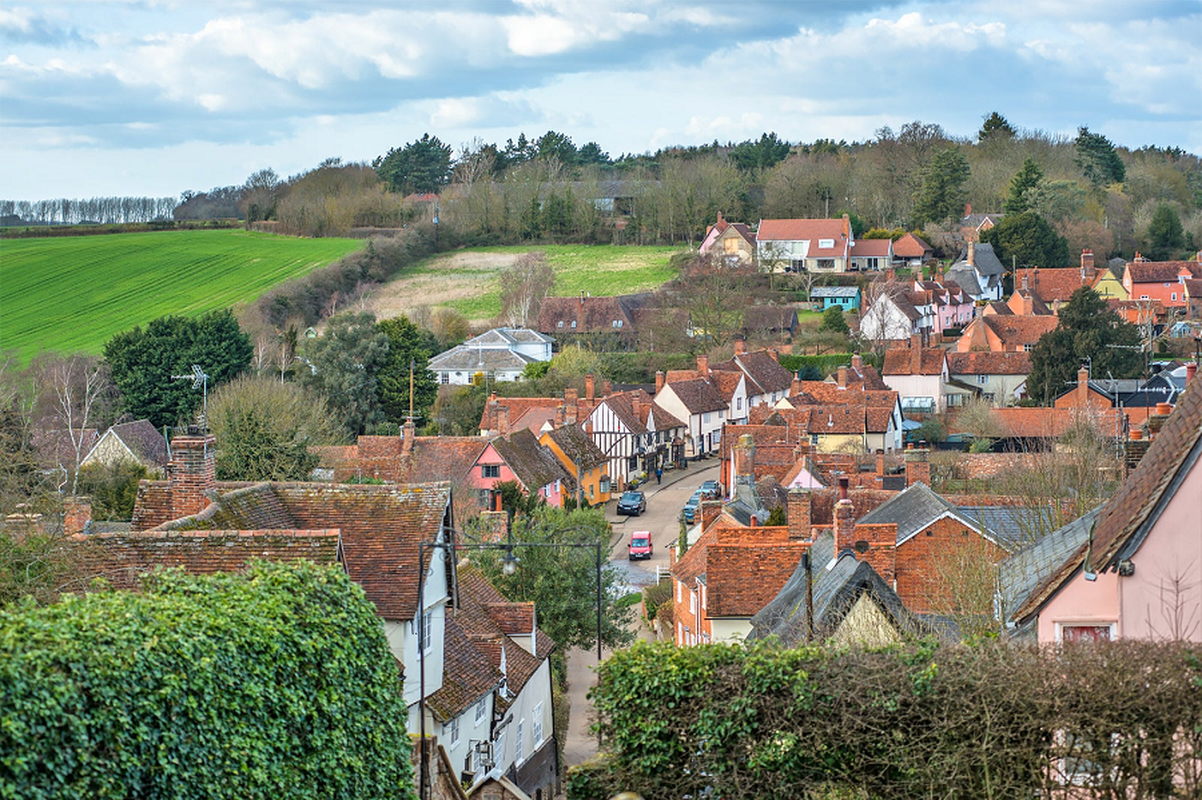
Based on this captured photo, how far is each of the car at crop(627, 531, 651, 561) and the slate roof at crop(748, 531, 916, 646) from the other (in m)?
22.8

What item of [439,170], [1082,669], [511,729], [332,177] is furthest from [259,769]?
[439,170]

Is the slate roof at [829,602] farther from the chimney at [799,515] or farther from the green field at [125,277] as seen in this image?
the green field at [125,277]

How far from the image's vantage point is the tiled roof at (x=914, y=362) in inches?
2901

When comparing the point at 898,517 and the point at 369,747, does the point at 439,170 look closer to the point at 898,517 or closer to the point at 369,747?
the point at 898,517

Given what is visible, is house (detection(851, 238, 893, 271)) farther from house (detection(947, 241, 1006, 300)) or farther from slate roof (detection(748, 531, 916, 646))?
slate roof (detection(748, 531, 916, 646))

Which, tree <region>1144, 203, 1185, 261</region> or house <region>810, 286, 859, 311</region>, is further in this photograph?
tree <region>1144, 203, 1185, 261</region>

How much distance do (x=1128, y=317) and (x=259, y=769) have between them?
88533mm

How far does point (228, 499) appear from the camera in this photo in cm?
1902

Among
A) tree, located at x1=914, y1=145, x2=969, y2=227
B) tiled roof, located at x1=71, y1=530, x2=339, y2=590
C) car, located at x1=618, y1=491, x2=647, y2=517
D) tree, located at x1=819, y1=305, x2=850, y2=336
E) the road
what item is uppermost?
tree, located at x1=914, y1=145, x2=969, y2=227

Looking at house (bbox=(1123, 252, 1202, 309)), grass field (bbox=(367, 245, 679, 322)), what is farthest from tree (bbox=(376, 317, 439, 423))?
house (bbox=(1123, 252, 1202, 309))

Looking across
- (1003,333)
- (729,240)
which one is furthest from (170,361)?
(729,240)

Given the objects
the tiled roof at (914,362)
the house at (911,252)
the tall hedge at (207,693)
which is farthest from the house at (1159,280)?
the tall hedge at (207,693)

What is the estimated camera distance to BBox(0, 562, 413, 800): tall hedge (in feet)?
30.2

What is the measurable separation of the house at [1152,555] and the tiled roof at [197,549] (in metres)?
9.01
